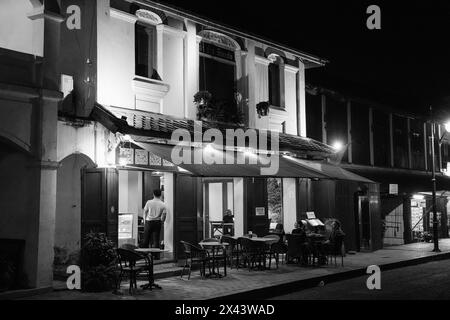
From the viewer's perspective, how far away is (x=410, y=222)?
25.0 m

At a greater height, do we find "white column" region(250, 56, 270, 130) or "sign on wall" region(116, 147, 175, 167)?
"white column" region(250, 56, 270, 130)

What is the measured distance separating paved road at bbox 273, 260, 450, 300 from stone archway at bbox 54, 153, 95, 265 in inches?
230

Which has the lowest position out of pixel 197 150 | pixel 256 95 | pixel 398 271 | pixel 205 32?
pixel 398 271

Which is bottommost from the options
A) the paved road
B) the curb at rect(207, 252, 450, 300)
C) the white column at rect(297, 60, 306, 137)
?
the paved road

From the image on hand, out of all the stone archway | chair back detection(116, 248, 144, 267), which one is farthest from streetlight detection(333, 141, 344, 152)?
chair back detection(116, 248, 144, 267)

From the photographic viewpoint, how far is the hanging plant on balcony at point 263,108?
16.9 m

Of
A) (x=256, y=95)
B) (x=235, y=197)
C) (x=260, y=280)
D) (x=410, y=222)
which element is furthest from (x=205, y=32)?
(x=410, y=222)

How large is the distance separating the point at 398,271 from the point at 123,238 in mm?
8414

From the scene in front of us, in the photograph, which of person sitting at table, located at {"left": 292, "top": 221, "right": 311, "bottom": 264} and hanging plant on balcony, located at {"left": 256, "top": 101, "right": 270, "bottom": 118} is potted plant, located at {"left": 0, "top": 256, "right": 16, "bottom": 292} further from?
hanging plant on balcony, located at {"left": 256, "top": 101, "right": 270, "bottom": 118}

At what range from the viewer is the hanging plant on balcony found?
16875 millimetres

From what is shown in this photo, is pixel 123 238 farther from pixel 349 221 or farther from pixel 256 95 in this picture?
pixel 349 221

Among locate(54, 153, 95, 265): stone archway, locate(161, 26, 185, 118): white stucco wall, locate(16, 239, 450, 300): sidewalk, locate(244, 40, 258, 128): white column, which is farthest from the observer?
locate(244, 40, 258, 128): white column

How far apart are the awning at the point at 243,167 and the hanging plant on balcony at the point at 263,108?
159 centimetres
